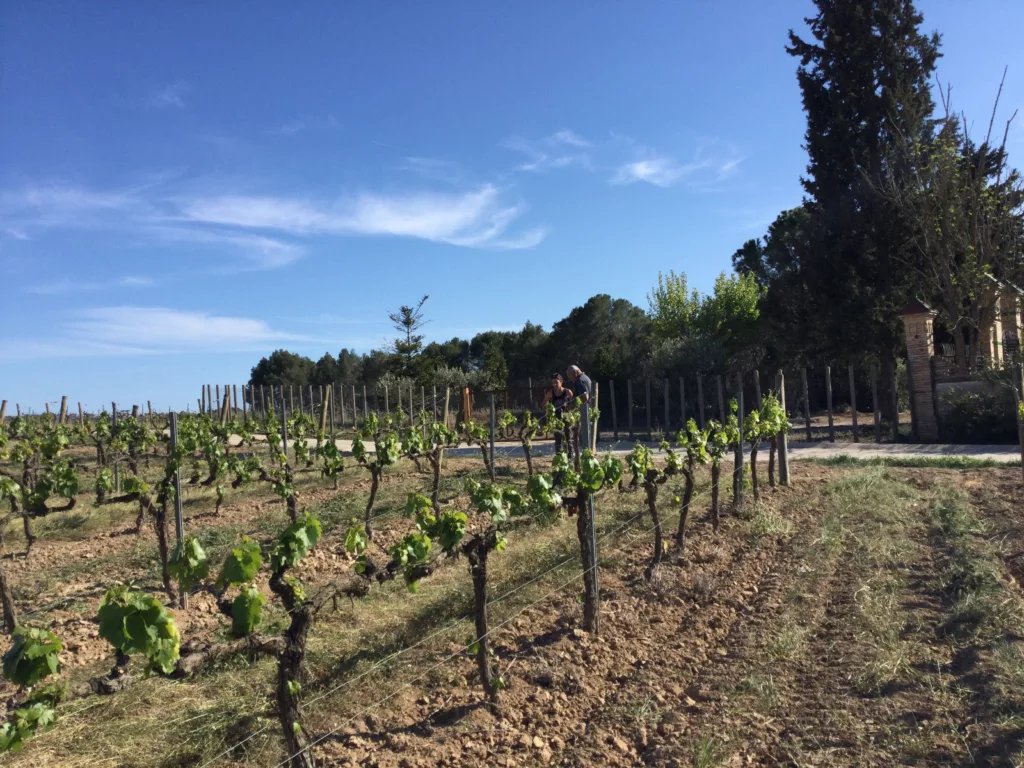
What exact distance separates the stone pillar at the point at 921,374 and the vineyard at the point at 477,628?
6.77 meters

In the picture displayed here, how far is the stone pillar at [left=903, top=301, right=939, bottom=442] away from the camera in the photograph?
15742mm

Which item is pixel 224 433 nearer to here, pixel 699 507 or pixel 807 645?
pixel 699 507

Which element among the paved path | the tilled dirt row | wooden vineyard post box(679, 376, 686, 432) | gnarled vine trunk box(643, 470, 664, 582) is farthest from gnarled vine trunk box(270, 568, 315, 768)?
wooden vineyard post box(679, 376, 686, 432)

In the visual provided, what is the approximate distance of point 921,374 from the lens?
51.9ft

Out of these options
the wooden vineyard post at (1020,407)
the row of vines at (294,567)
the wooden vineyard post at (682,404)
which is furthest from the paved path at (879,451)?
the row of vines at (294,567)

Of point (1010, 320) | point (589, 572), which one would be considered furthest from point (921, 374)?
point (589, 572)

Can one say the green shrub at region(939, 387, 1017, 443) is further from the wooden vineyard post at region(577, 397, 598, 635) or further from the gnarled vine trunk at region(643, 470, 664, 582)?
the wooden vineyard post at region(577, 397, 598, 635)

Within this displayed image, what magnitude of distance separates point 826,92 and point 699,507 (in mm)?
17169

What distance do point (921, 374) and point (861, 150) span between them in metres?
8.36

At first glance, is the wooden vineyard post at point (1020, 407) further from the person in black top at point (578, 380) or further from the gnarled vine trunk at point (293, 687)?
the gnarled vine trunk at point (293, 687)

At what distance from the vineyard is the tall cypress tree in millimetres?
11857

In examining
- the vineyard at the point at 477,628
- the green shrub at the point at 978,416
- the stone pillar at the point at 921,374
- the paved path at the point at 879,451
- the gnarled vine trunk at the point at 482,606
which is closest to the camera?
the vineyard at the point at 477,628

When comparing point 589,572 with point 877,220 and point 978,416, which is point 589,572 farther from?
point 877,220

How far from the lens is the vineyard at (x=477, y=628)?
140 inches
